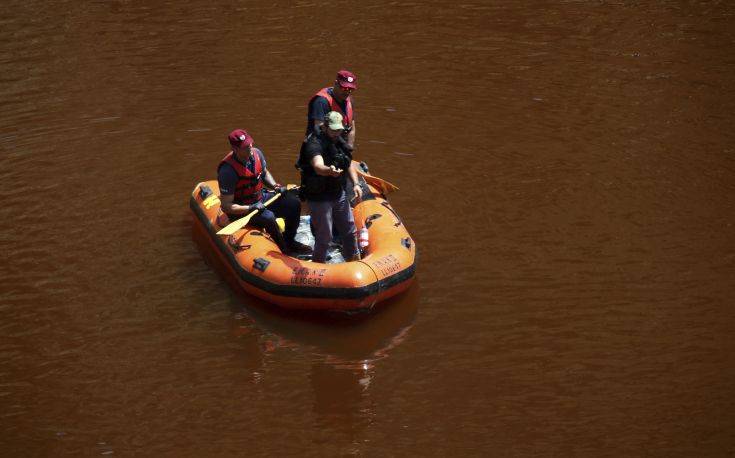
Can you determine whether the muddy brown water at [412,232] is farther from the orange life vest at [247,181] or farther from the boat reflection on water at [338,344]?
the orange life vest at [247,181]

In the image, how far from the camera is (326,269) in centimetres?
821

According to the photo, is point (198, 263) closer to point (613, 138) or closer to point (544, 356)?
point (544, 356)

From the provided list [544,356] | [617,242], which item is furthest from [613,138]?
[544,356]

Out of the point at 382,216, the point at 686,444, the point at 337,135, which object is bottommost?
the point at 686,444

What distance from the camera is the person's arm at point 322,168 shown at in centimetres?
796

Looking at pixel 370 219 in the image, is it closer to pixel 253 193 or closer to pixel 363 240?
pixel 363 240

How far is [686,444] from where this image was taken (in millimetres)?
6773

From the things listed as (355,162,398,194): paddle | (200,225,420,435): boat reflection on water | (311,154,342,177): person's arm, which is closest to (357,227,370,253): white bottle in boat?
(200,225,420,435): boat reflection on water

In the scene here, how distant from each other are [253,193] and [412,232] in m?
1.86

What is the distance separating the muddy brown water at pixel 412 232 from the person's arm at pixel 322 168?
1386 millimetres

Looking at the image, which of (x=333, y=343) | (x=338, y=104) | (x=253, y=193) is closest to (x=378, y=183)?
(x=338, y=104)

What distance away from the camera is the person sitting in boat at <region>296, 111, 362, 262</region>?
802 cm

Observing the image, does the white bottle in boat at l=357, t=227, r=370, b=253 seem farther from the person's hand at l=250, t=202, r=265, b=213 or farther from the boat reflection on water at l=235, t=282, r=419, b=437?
the person's hand at l=250, t=202, r=265, b=213

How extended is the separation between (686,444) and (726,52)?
334 inches
